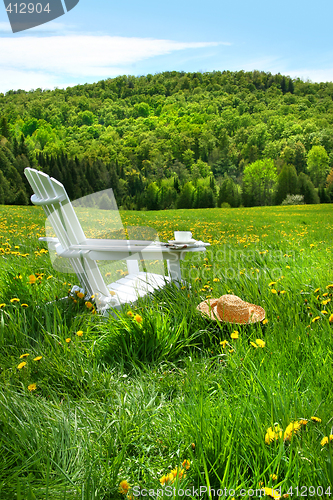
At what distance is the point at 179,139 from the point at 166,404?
31339 millimetres

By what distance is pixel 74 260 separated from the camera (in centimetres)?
234

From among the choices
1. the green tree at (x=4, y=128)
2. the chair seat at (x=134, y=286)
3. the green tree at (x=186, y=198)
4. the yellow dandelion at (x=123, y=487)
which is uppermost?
the green tree at (x=4, y=128)

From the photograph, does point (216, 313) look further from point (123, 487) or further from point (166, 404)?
point (123, 487)

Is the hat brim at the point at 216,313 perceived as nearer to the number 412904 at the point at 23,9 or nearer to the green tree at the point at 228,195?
the number 412904 at the point at 23,9

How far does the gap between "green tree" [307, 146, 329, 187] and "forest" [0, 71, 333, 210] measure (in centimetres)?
10

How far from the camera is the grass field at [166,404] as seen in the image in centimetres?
98

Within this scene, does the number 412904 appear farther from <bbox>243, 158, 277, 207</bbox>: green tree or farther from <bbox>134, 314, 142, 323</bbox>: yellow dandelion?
<bbox>243, 158, 277, 207</bbox>: green tree

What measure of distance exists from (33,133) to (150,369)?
94.2 ft

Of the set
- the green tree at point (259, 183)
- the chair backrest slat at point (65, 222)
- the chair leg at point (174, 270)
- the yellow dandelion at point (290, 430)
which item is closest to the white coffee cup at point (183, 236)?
the chair leg at point (174, 270)

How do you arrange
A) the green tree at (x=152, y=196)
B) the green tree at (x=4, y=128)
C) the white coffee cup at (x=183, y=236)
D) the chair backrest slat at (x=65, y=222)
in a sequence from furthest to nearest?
the green tree at (x=4, y=128)
the green tree at (x=152, y=196)
the white coffee cup at (x=183, y=236)
the chair backrest slat at (x=65, y=222)

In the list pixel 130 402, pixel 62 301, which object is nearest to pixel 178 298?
pixel 62 301

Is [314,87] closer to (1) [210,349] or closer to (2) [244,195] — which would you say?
(2) [244,195]

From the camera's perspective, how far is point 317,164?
30.4 metres

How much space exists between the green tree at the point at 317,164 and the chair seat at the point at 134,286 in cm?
2983
